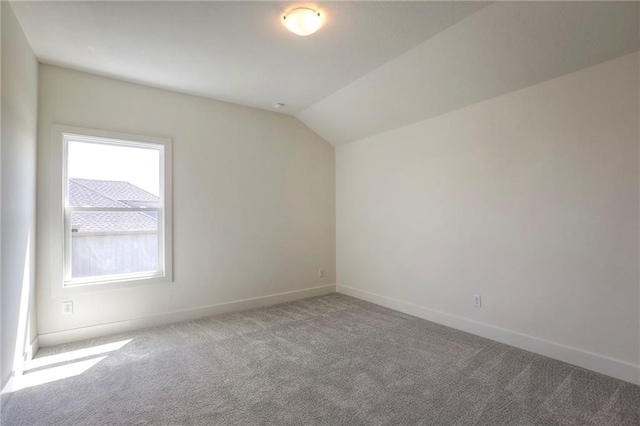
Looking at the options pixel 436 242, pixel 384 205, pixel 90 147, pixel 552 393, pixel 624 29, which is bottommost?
pixel 552 393

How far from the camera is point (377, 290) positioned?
4445 millimetres

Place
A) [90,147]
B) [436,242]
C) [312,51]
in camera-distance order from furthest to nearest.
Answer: [436,242], [90,147], [312,51]

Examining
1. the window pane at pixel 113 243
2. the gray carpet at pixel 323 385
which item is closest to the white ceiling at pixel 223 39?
the window pane at pixel 113 243

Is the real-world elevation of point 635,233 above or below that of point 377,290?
above

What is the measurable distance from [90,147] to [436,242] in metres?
3.89

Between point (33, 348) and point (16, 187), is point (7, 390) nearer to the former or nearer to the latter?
point (33, 348)

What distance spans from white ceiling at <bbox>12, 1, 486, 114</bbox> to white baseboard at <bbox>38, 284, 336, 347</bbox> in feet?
8.46

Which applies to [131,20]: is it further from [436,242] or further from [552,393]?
[552,393]

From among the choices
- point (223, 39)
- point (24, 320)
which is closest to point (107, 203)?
point (24, 320)

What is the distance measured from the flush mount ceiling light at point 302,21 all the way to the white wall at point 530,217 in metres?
1.91

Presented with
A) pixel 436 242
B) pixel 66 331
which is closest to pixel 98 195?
pixel 66 331

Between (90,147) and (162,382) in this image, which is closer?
(162,382)

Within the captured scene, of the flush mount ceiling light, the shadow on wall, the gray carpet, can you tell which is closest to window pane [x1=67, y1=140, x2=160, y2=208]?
the shadow on wall

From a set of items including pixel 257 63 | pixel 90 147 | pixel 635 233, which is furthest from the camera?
pixel 90 147
